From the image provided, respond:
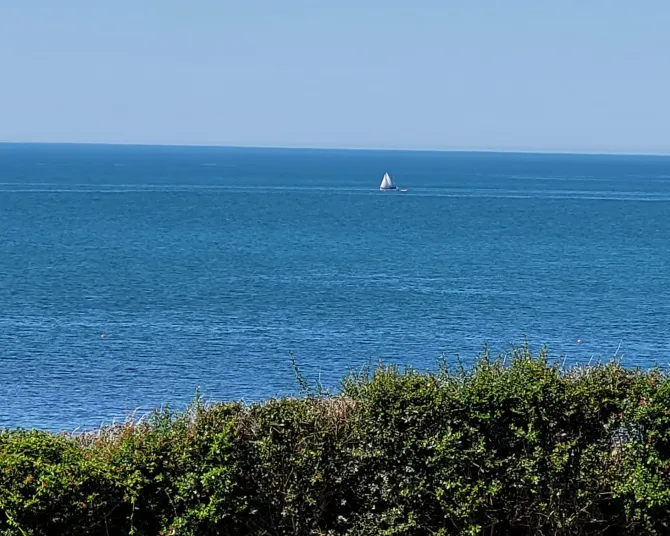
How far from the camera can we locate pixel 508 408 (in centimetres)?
1276

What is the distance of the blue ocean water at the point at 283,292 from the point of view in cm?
4269

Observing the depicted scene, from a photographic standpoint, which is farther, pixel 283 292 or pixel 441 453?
pixel 283 292

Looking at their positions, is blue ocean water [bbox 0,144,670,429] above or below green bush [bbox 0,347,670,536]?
below

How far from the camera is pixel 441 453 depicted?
12469 millimetres

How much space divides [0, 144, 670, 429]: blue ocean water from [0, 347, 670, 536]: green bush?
75.2ft

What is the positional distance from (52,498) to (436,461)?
4508 millimetres

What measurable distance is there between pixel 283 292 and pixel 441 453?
52.5 metres

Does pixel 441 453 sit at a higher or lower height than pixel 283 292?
higher

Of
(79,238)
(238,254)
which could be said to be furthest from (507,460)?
(79,238)

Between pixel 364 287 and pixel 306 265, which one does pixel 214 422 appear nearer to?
pixel 364 287

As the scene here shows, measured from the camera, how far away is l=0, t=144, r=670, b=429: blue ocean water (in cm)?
4269

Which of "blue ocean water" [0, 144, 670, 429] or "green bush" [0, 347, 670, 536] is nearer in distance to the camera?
"green bush" [0, 347, 670, 536]

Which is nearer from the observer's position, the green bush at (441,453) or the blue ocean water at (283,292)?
the green bush at (441,453)

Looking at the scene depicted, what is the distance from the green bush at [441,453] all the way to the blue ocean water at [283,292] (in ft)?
75.2
